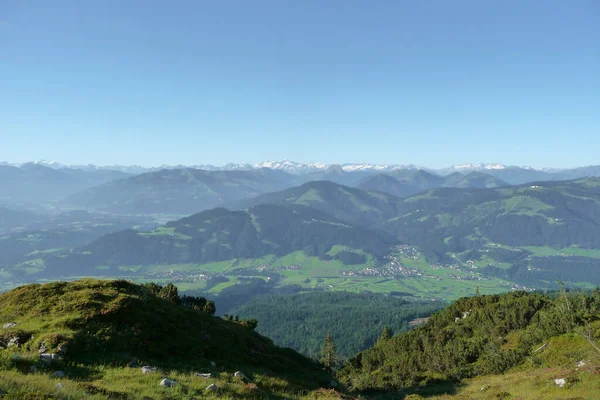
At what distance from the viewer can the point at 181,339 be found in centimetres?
3244

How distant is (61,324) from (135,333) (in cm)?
577

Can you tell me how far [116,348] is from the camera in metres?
26.7

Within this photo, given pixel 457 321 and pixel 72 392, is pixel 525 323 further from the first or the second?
pixel 72 392

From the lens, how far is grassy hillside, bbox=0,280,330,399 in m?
17.4

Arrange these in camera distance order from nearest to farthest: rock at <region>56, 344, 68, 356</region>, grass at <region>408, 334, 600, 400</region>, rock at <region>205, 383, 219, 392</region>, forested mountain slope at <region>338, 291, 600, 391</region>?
1. rock at <region>205, 383, 219, 392</region>
2. rock at <region>56, 344, 68, 356</region>
3. grass at <region>408, 334, 600, 400</region>
4. forested mountain slope at <region>338, 291, 600, 391</region>

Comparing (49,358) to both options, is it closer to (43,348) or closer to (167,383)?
(43,348)

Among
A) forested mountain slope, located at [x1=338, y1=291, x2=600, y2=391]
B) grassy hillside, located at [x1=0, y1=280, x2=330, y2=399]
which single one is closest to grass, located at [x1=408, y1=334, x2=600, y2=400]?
forested mountain slope, located at [x1=338, y1=291, x2=600, y2=391]

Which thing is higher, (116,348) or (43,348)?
(43,348)

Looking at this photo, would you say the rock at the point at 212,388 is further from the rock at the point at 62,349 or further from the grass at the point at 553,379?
the grass at the point at 553,379

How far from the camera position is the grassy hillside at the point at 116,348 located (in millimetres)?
17375

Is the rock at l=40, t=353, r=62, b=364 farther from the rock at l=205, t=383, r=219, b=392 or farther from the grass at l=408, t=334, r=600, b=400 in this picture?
the grass at l=408, t=334, r=600, b=400

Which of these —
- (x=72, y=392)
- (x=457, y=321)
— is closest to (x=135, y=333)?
(x=72, y=392)

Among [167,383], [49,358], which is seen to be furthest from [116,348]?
[167,383]

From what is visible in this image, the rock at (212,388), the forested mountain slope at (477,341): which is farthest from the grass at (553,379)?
the rock at (212,388)
